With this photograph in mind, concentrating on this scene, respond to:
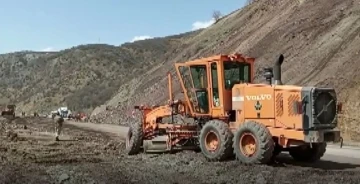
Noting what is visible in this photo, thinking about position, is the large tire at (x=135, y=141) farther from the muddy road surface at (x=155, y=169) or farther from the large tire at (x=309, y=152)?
the large tire at (x=309, y=152)

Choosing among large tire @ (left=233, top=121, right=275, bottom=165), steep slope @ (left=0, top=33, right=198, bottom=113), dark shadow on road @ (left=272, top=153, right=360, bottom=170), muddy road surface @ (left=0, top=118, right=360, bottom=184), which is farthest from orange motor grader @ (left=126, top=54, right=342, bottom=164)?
steep slope @ (left=0, top=33, right=198, bottom=113)

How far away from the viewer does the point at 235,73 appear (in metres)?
14.3

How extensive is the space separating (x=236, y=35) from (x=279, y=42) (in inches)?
444

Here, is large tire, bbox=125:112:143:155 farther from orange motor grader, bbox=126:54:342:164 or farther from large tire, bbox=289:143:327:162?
large tire, bbox=289:143:327:162

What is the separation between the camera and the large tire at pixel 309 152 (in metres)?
13.7

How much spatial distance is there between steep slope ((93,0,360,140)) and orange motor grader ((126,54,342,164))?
9.46 meters

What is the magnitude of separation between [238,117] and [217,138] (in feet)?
2.55

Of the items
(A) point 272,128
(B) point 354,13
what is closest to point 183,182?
(A) point 272,128

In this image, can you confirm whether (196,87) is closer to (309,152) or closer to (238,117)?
(238,117)

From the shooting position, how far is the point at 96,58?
104062mm

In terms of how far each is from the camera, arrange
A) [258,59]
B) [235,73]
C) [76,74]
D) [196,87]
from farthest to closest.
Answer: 1. [76,74]
2. [258,59]
3. [196,87]
4. [235,73]

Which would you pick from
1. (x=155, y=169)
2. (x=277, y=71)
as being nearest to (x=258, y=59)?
(x=277, y=71)

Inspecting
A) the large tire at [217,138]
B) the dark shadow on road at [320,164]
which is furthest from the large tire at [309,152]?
the large tire at [217,138]

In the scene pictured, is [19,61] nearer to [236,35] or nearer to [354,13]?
[236,35]
